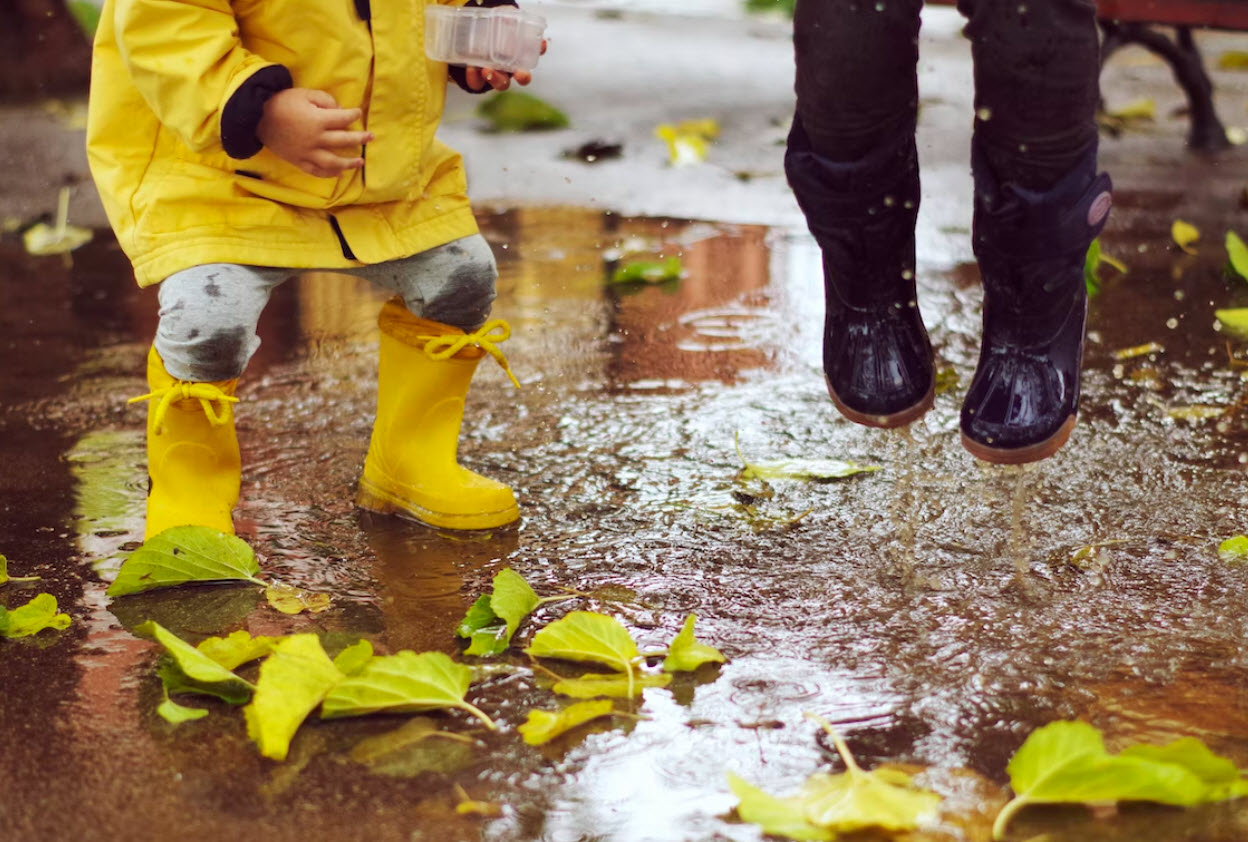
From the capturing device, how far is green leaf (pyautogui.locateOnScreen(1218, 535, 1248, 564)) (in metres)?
2.06

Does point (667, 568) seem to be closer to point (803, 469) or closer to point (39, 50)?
point (803, 469)

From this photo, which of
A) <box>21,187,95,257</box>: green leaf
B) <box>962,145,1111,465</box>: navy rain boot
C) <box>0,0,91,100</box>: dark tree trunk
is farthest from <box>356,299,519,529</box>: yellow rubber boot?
<box>0,0,91,100</box>: dark tree trunk

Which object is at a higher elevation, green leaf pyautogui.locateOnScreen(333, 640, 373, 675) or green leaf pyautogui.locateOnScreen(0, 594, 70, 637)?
green leaf pyautogui.locateOnScreen(333, 640, 373, 675)

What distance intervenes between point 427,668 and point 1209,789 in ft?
2.74

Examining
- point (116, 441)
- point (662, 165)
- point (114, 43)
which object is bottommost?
point (116, 441)

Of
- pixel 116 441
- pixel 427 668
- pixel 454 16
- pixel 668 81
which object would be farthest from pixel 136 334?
pixel 668 81

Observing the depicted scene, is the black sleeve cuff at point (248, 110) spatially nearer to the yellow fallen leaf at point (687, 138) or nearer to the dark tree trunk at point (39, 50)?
the yellow fallen leaf at point (687, 138)

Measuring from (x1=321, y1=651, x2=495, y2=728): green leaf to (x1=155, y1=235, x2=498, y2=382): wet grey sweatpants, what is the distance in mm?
635

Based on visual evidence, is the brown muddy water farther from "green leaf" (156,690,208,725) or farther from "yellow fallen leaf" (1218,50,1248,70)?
"yellow fallen leaf" (1218,50,1248,70)

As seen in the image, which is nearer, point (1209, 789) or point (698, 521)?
point (1209, 789)

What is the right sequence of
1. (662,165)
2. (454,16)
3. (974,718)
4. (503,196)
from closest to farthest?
1. (974,718)
2. (454,16)
3. (503,196)
4. (662,165)

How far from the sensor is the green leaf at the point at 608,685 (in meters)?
1.73

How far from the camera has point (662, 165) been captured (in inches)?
193

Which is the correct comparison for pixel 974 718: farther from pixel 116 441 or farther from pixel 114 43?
A: pixel 116 441
